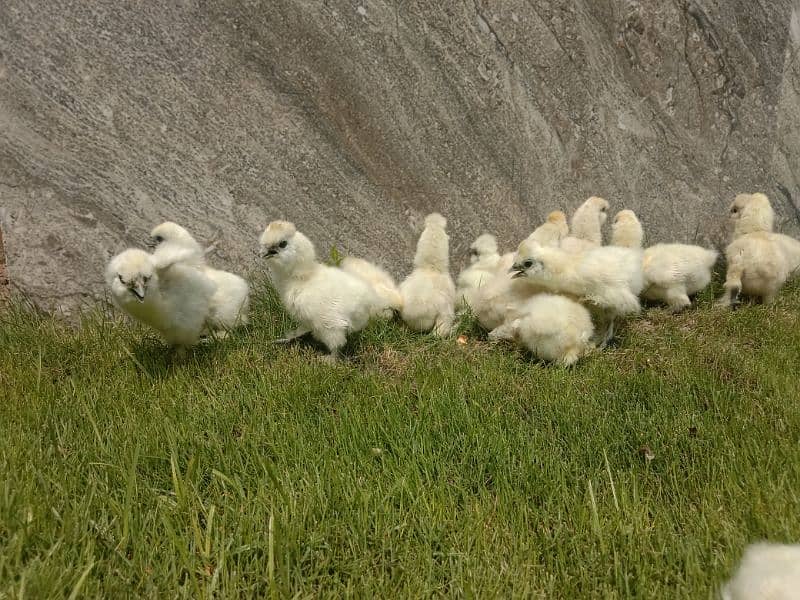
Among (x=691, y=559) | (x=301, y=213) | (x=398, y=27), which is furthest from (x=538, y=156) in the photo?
(x=691, y=559)

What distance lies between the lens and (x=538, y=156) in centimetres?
451

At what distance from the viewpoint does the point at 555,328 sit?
311cm

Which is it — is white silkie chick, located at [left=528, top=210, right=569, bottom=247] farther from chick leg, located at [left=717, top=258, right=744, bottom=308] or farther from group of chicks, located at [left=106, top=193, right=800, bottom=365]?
chick leg, located at [left=717, top=258, right=744, bottom=308]

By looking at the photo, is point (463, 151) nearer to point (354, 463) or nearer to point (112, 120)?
point (112, 120)

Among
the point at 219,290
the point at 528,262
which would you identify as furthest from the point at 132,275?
the point at 528,262

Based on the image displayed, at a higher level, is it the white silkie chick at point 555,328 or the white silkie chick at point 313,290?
the white silkie chick at point 555,328

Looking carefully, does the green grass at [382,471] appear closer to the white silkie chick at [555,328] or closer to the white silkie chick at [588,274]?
the white silkie chick at [555,328]

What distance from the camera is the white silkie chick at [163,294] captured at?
2.71 meters

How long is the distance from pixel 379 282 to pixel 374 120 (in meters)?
1.19

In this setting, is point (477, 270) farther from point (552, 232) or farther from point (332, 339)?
point (332, 339)

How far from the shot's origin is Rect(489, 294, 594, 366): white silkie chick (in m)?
3.12

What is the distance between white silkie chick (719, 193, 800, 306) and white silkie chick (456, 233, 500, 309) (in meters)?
1.66

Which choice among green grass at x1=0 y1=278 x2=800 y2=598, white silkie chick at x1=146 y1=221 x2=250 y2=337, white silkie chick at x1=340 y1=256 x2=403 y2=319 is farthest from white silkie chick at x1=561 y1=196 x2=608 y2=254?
white silkie chick at x1=146 y1=221 x2=250 y2=337

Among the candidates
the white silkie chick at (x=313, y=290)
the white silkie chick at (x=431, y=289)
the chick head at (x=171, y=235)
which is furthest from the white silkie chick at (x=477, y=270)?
the chick head at (x=171, y=235)
